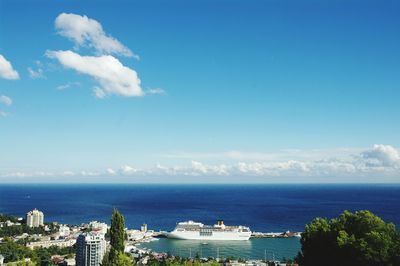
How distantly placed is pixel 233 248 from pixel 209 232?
6.32 metres

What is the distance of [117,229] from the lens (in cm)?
2034

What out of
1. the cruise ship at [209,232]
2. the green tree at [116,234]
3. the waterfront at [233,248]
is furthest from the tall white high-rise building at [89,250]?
the cruise ship at [209,232]

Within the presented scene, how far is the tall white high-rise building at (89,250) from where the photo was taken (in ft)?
87.8

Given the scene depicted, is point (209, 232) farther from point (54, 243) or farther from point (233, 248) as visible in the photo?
point (54, 243)

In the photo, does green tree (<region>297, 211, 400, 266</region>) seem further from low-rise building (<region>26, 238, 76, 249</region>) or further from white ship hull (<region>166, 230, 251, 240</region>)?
white ship hull (<region>166, 230, 251, 240</region>)

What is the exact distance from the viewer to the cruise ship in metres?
→ 43.5

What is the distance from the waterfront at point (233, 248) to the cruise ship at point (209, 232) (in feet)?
2.74

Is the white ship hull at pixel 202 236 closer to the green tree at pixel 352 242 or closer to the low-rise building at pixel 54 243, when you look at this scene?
the low-rise building at pixel 54 243

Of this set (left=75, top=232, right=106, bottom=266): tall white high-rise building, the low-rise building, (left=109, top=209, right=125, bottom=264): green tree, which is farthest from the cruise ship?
(left=109, top=209, right=125, bottom=264): green tree

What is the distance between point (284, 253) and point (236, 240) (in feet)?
29.5

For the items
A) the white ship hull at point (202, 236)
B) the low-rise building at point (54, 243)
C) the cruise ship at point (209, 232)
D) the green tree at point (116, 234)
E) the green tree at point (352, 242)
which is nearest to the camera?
Result: the green tree at point (352, 242)

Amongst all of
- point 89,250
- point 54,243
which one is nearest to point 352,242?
point 89,250

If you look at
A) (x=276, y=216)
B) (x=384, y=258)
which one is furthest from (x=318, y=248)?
(x=276, y=216)

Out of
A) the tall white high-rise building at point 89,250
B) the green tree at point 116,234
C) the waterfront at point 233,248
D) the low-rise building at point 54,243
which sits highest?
the green tree at point 116,234
